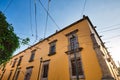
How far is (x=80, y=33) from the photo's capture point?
11.1m

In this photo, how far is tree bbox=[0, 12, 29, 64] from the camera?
8.20 metres

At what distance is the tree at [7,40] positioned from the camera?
8.20 meters

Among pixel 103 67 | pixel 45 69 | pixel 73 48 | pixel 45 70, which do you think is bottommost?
pixel 103 67

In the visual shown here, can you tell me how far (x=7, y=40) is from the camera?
28.9 ft

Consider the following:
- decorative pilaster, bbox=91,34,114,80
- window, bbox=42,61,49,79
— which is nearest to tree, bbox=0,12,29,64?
window, bbox=42,61,49,79

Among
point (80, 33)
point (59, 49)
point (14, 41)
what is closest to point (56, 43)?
point (59, 49)

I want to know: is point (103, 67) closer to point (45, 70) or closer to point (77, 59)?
point (77, 59)

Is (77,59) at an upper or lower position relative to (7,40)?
lower

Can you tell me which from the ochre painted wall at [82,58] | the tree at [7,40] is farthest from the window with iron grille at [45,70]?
the tree at [7,40]

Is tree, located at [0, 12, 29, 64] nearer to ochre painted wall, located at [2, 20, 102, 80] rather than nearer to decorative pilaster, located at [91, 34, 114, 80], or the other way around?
ochre painted wall, located at [2, 20, 102, 80]

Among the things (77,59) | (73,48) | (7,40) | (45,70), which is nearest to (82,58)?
(77,59)

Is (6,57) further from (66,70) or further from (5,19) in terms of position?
(66,70)

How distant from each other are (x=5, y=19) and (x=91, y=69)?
998cm

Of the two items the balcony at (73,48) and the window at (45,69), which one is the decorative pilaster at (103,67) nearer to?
the balcony at (73,48)
